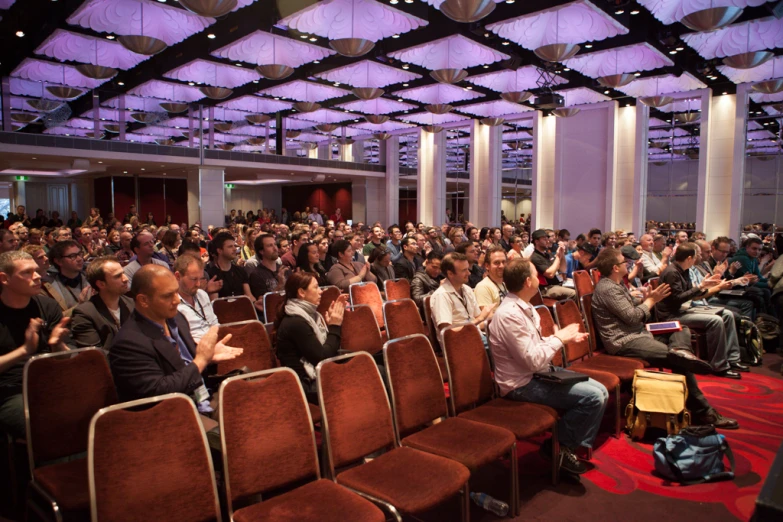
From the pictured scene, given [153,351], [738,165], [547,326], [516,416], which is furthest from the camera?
[738,165]

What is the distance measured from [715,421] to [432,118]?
52.7 ft

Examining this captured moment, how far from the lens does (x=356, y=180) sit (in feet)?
79.1

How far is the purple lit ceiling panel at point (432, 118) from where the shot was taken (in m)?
18.3

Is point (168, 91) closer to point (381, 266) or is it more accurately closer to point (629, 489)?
point (381, 266)

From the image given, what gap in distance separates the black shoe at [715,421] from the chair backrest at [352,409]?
113 inches

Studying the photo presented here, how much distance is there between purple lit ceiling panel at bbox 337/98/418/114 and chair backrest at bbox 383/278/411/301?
37.4 feet

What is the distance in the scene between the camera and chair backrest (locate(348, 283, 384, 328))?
553 cm

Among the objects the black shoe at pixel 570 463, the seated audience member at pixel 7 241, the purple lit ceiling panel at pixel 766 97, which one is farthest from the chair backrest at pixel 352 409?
the purple lit ceiling panel at pixel 766 97

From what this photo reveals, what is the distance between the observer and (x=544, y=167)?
55.1 ft

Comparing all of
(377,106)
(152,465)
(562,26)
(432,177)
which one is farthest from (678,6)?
(432,177)

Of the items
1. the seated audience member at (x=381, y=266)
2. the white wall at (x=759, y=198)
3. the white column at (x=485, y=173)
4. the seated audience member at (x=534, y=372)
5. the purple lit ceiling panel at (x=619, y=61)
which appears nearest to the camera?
the seated audience member at (x=534, y=372)

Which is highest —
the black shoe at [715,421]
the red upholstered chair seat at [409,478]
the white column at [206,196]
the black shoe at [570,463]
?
the white column at [206,196]

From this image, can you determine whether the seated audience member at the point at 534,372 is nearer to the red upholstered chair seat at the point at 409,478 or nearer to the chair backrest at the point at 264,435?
the red upholstered chair seat at the point at 409,478

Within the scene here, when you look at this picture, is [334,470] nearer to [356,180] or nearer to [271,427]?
[271,427]
